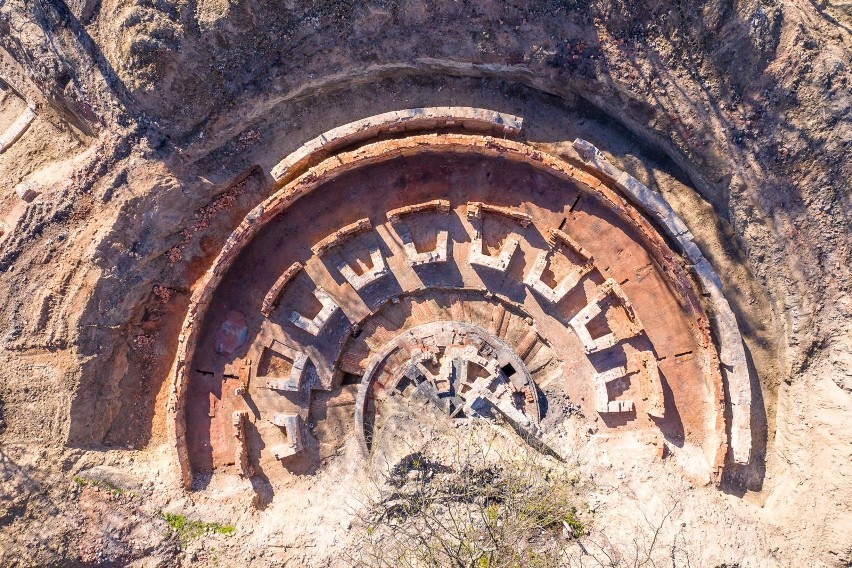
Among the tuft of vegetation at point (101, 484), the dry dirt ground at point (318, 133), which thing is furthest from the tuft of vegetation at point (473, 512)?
the tuft of vegetation at point (101, 484)

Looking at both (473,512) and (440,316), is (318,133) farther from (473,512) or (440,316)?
(473,512)

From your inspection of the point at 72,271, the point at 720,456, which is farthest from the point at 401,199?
the point at 720,456

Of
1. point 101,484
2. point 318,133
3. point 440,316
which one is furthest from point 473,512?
point 318,133

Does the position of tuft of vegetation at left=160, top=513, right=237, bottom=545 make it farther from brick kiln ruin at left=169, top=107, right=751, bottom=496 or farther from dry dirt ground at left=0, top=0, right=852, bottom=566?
brick kiln ruin at left=169, top=107, right=751, bottom=496

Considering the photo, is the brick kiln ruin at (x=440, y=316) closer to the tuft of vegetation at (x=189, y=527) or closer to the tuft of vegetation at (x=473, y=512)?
the tuft of vegetation at (x=189, y=527)

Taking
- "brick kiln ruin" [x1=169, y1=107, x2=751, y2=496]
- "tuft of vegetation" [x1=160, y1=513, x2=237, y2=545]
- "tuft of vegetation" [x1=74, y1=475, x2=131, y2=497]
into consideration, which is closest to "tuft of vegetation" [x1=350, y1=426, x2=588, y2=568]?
"brick kiln ruin" [x1=169, y1=107, x2=751, y2=496]

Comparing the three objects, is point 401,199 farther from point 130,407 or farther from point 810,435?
point 810,435
